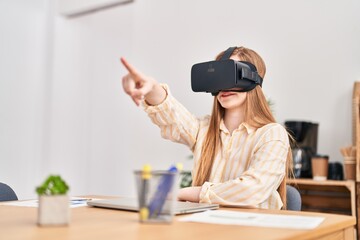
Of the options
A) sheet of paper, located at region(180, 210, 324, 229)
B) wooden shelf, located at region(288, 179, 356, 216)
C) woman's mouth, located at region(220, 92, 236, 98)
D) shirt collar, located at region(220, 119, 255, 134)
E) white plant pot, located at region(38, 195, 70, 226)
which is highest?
woman's mouth, located at region(220, 92, 236, 98)

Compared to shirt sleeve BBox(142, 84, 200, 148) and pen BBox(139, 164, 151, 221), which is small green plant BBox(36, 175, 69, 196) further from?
shirt sleeve BBox(142, 84, 200, 148)

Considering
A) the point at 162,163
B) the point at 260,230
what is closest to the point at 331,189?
the point at 162,163

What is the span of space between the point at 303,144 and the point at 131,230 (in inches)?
91.4

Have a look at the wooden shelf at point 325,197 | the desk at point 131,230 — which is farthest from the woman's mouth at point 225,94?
the wooden shelf at point 325,197

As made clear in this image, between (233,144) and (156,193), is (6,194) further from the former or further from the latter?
(156,193)

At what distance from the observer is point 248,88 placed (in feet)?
5.29

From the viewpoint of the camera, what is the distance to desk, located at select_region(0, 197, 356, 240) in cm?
80

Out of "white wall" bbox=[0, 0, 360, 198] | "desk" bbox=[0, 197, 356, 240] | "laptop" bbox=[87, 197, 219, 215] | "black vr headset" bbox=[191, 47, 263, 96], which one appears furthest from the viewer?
"white wall" bbox=[0, 0, 360, 198]

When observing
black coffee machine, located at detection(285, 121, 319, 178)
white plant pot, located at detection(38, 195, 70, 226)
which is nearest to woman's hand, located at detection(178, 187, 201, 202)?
white plant pot, located at detection(38, 195, 70, 226)

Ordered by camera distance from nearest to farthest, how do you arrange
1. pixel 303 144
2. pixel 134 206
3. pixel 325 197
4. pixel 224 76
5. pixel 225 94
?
pixel 134 206, pixel 224 76, pixel 225 94, pixel 303 144, pixel 325 197

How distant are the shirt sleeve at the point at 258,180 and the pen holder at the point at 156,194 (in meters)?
0.45

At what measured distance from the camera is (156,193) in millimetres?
928

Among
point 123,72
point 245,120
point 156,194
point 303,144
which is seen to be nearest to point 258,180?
point 245,120

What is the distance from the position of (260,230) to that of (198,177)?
Answer: 0.76 meters
